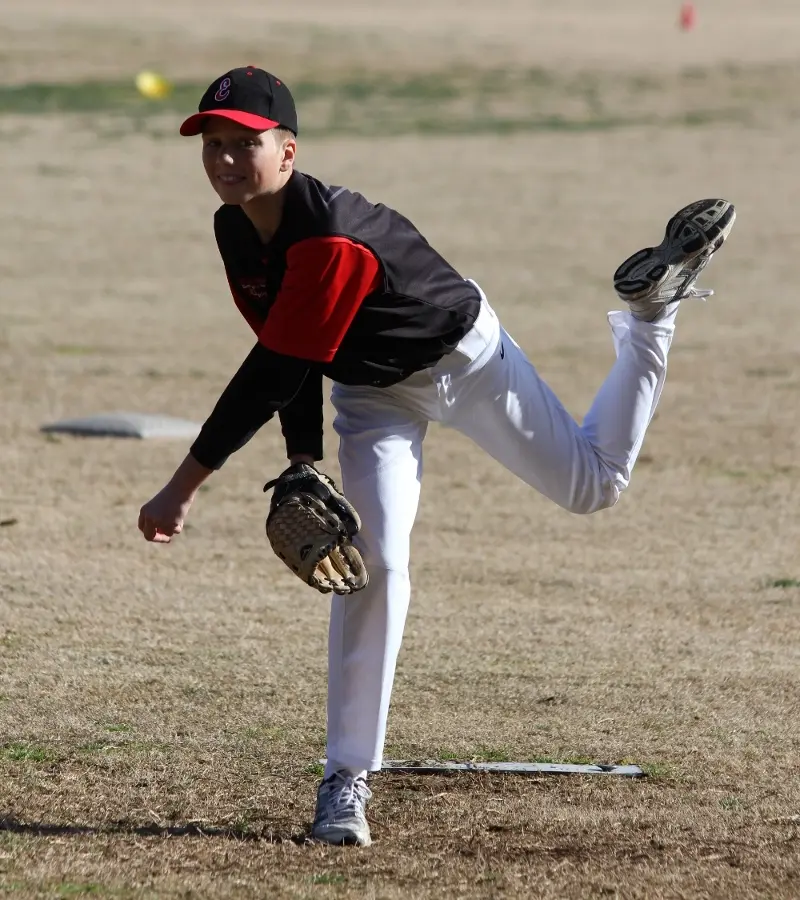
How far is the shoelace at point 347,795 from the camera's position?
4.23m

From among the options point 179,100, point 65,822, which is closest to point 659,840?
point 65,822

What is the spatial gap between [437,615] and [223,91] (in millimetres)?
3172

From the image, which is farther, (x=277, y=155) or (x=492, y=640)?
(x=492, y=640)

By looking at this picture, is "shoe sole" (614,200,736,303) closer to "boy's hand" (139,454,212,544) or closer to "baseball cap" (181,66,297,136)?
"baseball cap" (181,66,297,136)

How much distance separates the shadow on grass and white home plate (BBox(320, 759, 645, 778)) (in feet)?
1.92

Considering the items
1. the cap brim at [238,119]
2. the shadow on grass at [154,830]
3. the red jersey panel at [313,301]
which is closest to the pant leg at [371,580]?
the shadow on grass at [154,830]

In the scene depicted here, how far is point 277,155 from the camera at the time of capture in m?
3.99

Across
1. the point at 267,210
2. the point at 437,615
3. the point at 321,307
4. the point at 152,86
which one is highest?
the point at 152,86

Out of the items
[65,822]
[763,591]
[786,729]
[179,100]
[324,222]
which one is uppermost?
[179,100]

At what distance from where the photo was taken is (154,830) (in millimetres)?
4355

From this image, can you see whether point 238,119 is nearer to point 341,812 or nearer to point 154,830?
point 341,812

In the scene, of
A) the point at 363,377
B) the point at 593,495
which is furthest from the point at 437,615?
the point at 363,377

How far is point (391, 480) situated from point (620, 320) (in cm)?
112

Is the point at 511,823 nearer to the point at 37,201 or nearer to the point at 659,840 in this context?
the point at 659,840
